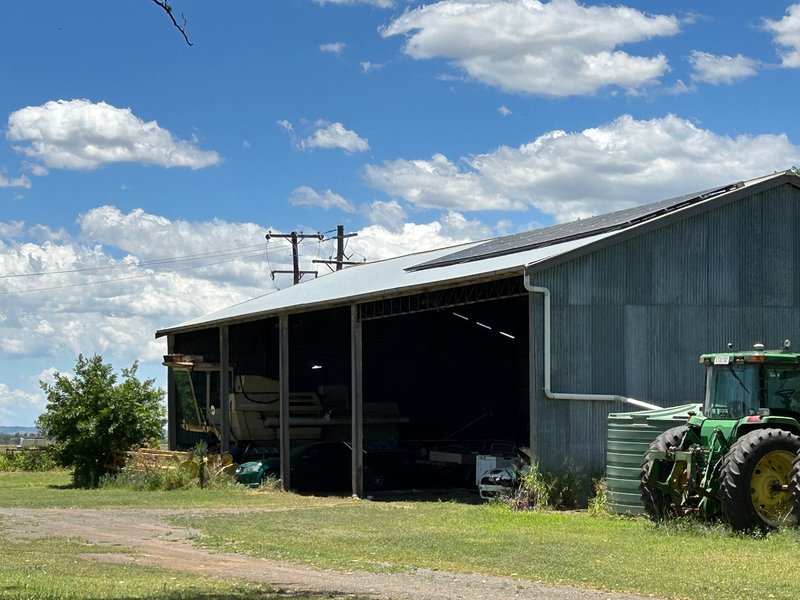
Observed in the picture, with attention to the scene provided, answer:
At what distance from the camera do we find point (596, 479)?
78.7 feet

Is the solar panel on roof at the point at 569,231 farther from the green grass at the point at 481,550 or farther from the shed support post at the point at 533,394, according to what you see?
the green grass at the point at 481,550

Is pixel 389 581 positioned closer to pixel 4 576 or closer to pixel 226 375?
pixel 4 576

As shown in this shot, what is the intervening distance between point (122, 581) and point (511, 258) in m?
16.8

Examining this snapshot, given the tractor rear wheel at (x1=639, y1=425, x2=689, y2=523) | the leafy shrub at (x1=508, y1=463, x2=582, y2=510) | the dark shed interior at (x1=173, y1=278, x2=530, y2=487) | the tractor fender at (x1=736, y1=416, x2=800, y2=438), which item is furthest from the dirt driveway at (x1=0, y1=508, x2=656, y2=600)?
the dark shed interior at (x1=173, y1=278, x2=530, y2=487)

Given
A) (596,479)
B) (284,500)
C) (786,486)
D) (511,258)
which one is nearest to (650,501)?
(786,486)

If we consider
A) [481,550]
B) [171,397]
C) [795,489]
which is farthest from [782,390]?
[171,397]

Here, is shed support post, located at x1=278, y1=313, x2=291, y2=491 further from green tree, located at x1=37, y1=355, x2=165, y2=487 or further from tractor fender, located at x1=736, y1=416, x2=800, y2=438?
tractor fender, located at x1=736, y1=416, x2=800, y2=438

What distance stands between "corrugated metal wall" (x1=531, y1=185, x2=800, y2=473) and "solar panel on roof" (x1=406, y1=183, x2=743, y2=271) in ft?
1.99

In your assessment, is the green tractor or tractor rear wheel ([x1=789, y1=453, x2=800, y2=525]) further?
the green tractor

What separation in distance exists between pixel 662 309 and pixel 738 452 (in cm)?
903

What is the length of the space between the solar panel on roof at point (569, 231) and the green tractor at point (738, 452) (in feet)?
26.0

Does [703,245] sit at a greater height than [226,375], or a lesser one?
greater

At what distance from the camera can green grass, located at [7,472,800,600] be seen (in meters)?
12.7

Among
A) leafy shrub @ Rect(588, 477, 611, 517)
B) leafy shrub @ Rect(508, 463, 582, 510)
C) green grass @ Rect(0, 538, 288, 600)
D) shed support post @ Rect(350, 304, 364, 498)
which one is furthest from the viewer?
shed support post @ Rect(350, 304, 364, 498)
